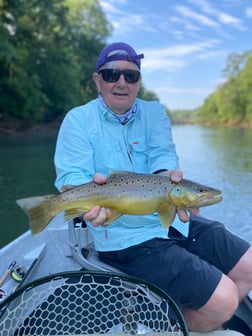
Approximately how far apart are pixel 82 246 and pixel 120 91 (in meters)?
1.14

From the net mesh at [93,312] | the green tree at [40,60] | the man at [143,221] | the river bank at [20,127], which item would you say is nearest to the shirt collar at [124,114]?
the man at [143,221]

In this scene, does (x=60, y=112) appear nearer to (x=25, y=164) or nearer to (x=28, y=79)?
(x=28, y=79)

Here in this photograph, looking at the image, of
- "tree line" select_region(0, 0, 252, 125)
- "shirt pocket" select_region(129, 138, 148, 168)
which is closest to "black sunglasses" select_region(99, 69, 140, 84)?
"shirt pocket" select_region(129, 138, 148, 168)

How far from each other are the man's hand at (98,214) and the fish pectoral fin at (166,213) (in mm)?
304

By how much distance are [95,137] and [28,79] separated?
29.1 meters

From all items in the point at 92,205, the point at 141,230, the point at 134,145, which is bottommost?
the point at 141,230

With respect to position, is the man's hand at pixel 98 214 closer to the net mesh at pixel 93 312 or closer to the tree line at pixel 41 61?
the net mesh at pixel 93 312

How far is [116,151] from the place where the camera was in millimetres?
2695

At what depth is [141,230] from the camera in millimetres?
2533

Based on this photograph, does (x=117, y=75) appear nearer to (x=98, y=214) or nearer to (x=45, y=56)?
(x=98, y=214)

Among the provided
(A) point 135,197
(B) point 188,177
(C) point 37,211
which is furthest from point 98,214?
(B) point 188,177

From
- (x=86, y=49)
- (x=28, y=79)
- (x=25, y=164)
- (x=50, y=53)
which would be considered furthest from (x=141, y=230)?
(x=86, y=49)

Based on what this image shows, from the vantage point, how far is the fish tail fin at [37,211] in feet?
7.07

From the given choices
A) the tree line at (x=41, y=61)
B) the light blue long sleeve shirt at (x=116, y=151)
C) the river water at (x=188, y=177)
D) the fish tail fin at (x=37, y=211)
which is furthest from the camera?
the tree line at (x=41, y=61)
